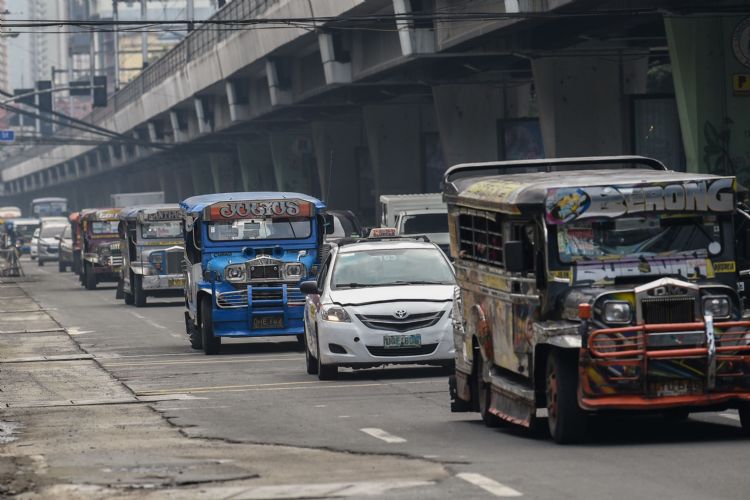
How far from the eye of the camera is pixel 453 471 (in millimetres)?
11750

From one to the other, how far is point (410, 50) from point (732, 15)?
912 centimetres

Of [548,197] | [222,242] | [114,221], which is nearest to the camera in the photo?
[548,197]

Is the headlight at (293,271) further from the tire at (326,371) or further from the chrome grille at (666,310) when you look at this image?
the chrome grille at (666,310)

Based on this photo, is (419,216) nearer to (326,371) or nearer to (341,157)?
(326,371)

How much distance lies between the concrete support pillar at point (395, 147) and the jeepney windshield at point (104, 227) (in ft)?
29.6

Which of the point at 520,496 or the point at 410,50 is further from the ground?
the point at 410,50

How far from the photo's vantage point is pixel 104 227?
5594 centimetres

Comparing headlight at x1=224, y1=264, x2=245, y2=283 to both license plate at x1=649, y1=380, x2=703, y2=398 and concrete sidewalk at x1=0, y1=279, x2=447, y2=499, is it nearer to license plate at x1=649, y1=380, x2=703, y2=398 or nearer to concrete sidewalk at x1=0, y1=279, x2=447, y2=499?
concrete sidewalk at x1=0, y1=279, x2=447, y2=499

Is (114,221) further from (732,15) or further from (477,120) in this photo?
(732,15)

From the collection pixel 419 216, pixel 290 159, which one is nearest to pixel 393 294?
pixel 419 216

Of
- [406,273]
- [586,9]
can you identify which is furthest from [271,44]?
[406,273]

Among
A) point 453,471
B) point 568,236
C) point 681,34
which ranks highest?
point 681,34

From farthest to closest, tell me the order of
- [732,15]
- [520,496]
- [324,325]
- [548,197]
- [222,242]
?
1. [732,15]
2. [222,242]
3. [324,325]
4. [548,197]
5. [520,496]

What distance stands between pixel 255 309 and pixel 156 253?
1781 centimetres
